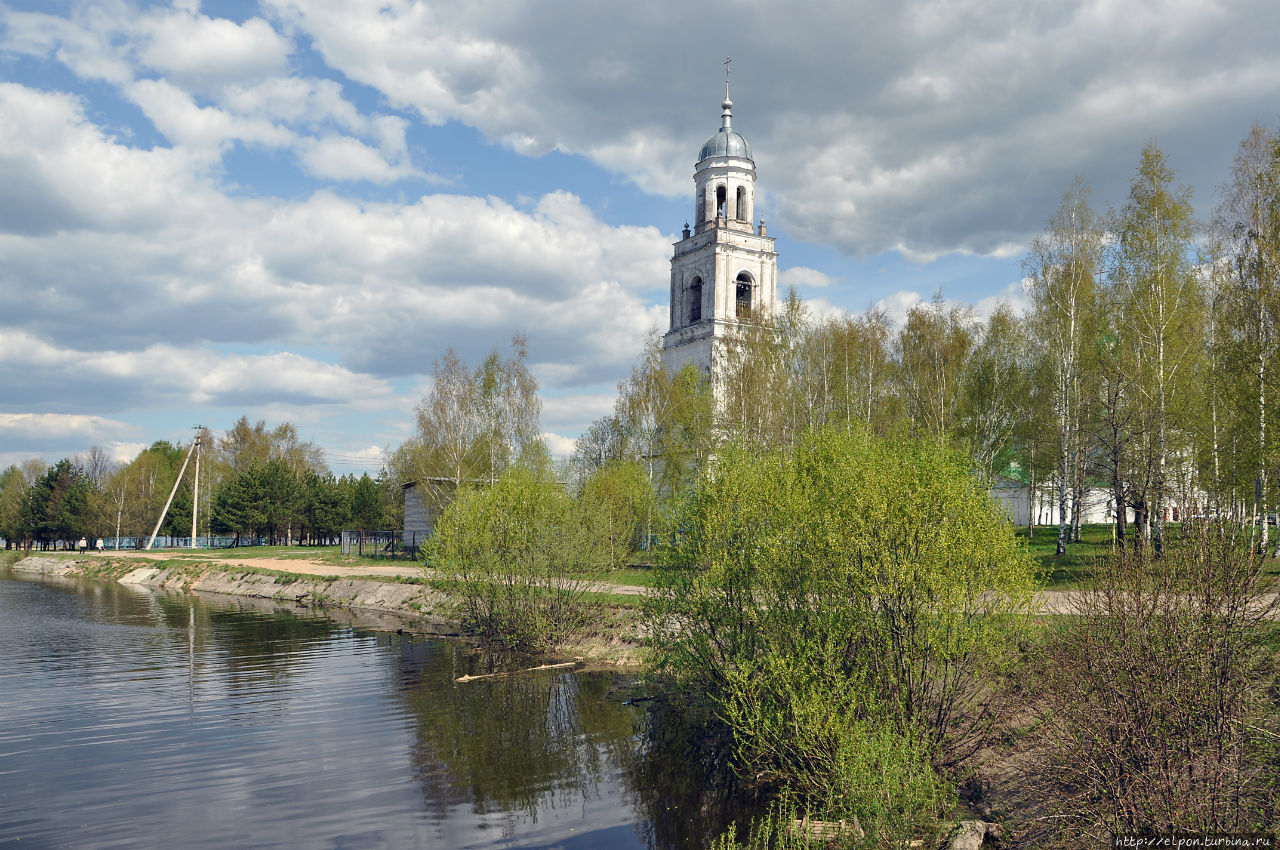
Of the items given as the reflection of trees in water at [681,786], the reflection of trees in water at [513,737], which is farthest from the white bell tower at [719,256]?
the reflection of trees in water at [681,786]

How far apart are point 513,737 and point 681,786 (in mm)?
4655

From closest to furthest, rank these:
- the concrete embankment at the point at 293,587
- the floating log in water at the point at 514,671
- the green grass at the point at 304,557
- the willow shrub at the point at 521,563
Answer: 1. the floating log in water at the point at 514,671
2. the willow shrub at the point at 521,563
3. the concrete embankment at the point at 293,587
4. the green grass at the point at 304,557

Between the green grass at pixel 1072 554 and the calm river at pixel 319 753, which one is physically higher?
the green grass at pixel 1072 554

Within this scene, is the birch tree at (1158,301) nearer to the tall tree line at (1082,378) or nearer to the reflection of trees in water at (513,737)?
the tall tree line at (1082,378)

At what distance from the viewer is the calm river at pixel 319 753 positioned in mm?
13672

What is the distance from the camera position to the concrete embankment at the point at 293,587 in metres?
38.6

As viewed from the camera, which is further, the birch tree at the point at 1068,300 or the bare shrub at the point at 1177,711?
the birch tree at the point at 1068,300

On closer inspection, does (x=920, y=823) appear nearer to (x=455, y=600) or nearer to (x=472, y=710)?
(x=472, y=710)

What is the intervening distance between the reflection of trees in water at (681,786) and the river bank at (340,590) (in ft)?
21.6

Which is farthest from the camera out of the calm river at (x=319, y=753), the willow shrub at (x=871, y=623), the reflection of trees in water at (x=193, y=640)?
the reflection of trees in water at (x=193, y=640)

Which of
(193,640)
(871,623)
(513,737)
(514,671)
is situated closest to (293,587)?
(193,640)

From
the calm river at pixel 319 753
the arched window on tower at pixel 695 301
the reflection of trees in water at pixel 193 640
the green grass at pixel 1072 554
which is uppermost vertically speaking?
the arched window on tower at pixel 695 301

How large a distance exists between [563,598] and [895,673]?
16607mm

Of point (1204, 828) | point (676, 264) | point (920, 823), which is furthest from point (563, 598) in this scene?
point (676, 264)
